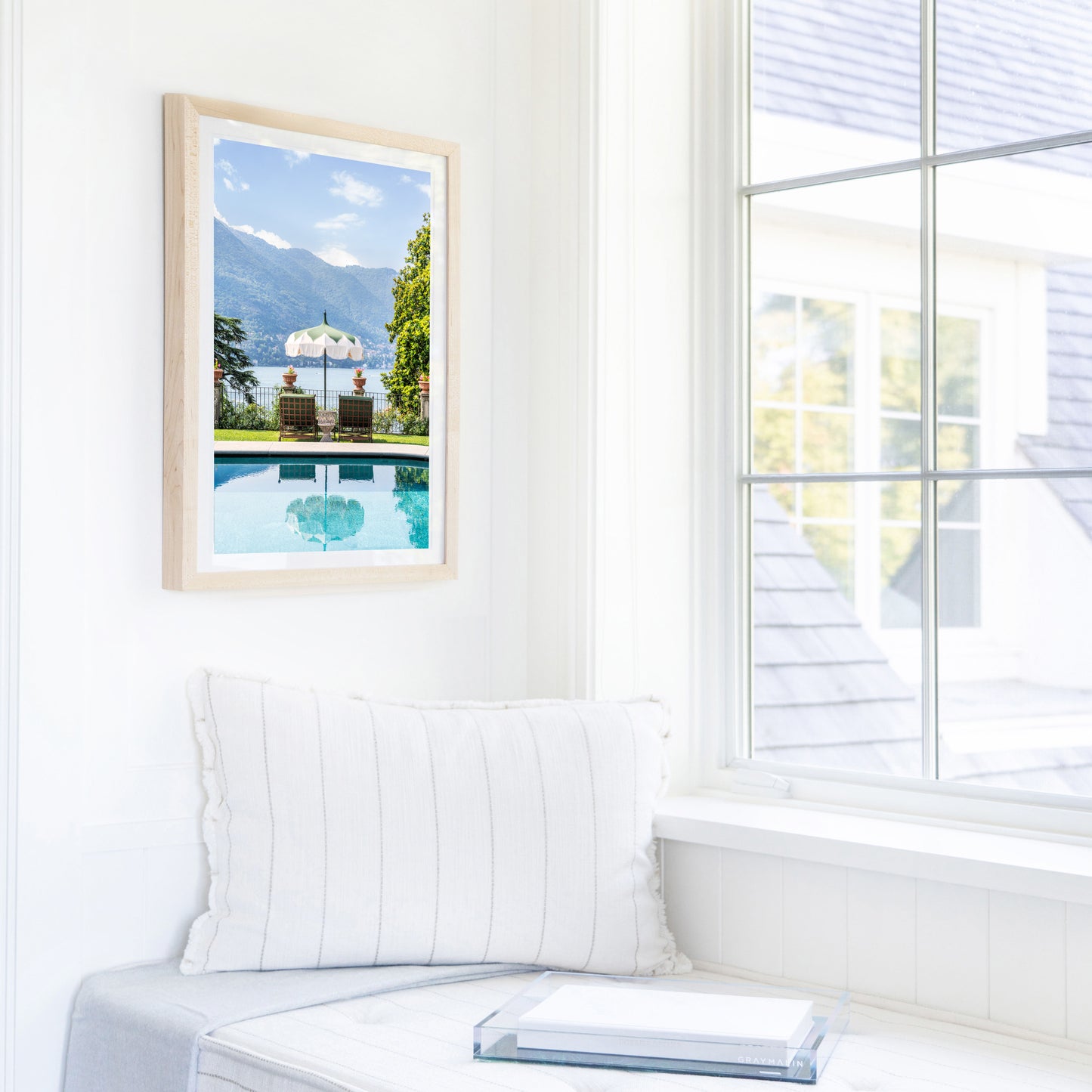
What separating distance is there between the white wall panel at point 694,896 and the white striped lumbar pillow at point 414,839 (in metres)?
0.07

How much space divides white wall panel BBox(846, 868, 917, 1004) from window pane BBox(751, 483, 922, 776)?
0.99ft

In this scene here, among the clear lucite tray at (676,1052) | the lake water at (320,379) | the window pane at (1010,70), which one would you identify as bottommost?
the clear lucite tray at (676,1052)

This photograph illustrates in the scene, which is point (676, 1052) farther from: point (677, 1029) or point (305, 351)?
point (305, 351)

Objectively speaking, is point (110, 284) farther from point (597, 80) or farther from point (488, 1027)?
point (488, 1027)

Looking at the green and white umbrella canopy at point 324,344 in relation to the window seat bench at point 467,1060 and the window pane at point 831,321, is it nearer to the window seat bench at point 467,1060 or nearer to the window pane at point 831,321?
the window pane at point 831,321

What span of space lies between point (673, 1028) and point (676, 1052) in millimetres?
30

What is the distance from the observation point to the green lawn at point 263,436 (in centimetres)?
198

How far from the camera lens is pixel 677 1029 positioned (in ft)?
5.04

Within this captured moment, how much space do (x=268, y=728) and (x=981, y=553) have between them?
46.7 inches

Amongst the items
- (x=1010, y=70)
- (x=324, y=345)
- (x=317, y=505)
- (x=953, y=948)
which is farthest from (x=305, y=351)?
(x=953, y=948)

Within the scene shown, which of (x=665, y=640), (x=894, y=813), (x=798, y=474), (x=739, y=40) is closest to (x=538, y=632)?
(x=665, y=640)

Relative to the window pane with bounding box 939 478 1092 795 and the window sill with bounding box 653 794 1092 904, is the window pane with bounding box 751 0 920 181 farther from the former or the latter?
the window sill with bounding box 653 794 1092 904

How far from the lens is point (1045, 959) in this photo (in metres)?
1.67

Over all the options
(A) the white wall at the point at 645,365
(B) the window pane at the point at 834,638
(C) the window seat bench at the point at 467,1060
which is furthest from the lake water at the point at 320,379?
(C) the window seat bench at the point at 467,1060
